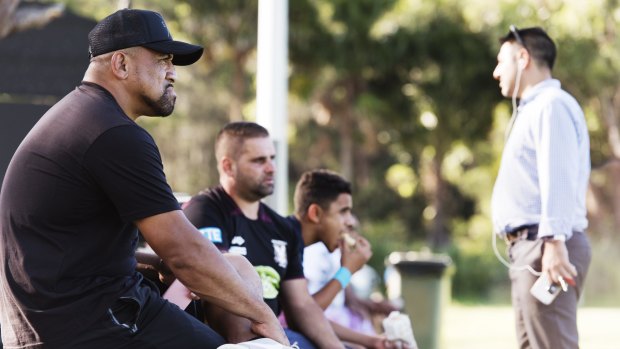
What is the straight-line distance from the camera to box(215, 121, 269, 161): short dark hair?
4.98 meters

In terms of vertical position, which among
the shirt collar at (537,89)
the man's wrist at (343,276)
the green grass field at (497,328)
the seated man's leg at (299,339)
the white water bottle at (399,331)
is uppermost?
the shirt collar at (537,89)

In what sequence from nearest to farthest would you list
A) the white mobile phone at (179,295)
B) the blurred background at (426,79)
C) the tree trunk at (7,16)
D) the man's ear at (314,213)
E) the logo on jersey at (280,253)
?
1. the white mobile phone at (179,295)
2. the logo on jersey at (280,253)
3. the man's ear at (314,213)
4. the tree trunk at (7,16)
5. the blurred background at (426,79)

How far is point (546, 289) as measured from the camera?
468 centimetres

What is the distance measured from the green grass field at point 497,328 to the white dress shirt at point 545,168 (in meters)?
5.32

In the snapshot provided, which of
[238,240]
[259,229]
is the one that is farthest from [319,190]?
[238,240]

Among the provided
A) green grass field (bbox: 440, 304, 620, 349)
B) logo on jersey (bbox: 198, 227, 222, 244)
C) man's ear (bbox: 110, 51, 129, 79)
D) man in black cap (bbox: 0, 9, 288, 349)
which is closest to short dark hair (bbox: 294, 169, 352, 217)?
logo on jersey (bbox: 198, 227, 222, 244)

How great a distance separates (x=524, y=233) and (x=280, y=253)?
123 centimetres

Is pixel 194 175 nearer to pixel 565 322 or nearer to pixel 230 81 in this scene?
pixel 230 81

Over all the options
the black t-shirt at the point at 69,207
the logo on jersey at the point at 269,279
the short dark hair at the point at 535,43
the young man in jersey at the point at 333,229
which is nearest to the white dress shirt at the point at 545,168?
the short dark hair at the point at 535,43

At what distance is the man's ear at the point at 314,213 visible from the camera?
539 centimetres

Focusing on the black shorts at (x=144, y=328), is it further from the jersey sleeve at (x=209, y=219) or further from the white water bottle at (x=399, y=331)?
the white water bottle at (x=399, y=331)

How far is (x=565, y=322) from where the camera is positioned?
4.78m

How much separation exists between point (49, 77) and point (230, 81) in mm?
17470

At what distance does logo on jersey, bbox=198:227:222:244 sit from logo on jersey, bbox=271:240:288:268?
1.04 ft
